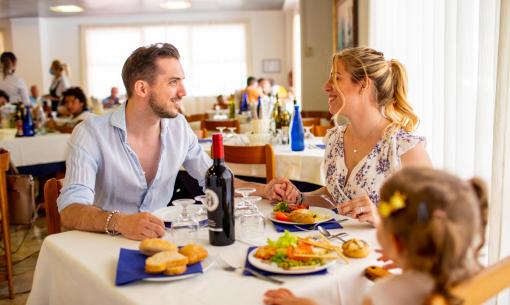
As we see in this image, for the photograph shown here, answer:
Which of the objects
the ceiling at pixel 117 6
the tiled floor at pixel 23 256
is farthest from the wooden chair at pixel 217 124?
the ceiling at pixel 117 6

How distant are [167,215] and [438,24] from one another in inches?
73.8

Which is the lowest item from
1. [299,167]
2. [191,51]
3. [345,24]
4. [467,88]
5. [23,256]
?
[23,256]

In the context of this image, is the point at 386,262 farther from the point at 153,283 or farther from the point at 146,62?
the point at 146,62

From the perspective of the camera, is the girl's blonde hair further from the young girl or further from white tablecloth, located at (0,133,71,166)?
white tablecloth, located at (0,133,71,166)

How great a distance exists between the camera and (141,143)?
212cm

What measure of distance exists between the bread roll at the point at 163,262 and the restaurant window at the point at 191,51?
12061 mm

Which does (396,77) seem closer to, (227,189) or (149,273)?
(227,189)

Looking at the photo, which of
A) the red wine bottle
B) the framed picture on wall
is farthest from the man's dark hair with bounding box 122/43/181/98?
the framed picture on wall

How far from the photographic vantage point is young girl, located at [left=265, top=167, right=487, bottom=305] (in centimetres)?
78

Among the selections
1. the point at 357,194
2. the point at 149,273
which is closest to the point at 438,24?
the point at 357,194

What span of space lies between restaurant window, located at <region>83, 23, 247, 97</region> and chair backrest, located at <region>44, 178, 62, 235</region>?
1129cm

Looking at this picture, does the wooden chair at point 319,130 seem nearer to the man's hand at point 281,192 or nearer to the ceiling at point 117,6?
the man's hand at point 281,192

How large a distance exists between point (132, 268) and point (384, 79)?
1.32 metres

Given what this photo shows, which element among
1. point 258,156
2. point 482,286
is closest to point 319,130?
point 258,156
